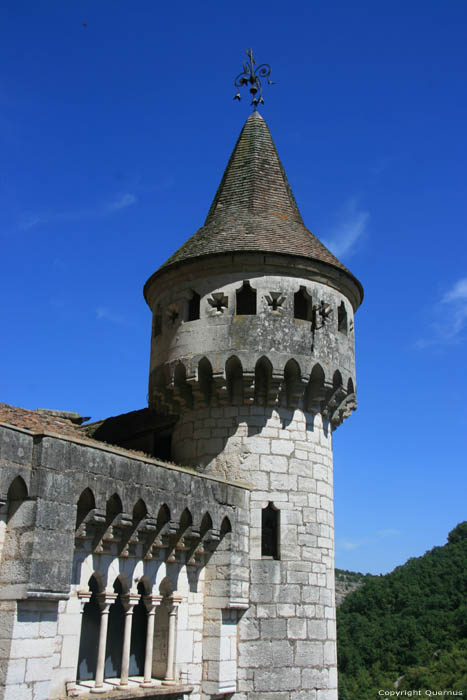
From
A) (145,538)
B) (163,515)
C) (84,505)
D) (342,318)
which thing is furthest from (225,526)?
(342,318)

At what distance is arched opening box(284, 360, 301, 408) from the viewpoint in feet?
45.5

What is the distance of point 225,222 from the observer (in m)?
15.6

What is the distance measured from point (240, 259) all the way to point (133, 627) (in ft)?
23.8

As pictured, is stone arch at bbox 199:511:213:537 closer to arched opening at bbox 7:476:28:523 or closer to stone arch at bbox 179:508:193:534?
→ stone arch at bbox 179:508:193:534

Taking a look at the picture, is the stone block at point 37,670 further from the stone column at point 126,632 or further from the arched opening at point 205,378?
the arched opening at point 205,378

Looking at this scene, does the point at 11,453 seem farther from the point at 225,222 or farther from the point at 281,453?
the point at 225,222

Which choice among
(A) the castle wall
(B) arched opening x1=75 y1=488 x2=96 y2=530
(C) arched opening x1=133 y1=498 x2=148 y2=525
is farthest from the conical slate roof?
(B) arched opening x1=75 y1=488 x2=96 y2=530

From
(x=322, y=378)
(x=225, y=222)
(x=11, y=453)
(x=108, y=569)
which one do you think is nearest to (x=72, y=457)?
(x=11, y=453)

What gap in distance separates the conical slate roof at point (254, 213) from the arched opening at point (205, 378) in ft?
7.61

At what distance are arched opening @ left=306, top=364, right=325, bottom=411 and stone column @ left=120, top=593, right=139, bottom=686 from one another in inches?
203

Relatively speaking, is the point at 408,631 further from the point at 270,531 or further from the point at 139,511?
the point at 139,511

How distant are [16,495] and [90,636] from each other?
3.04 meters

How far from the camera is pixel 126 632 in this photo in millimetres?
11000

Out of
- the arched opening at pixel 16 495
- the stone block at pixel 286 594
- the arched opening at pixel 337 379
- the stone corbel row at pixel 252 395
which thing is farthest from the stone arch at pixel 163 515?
the arched opening at pixel 337 379
